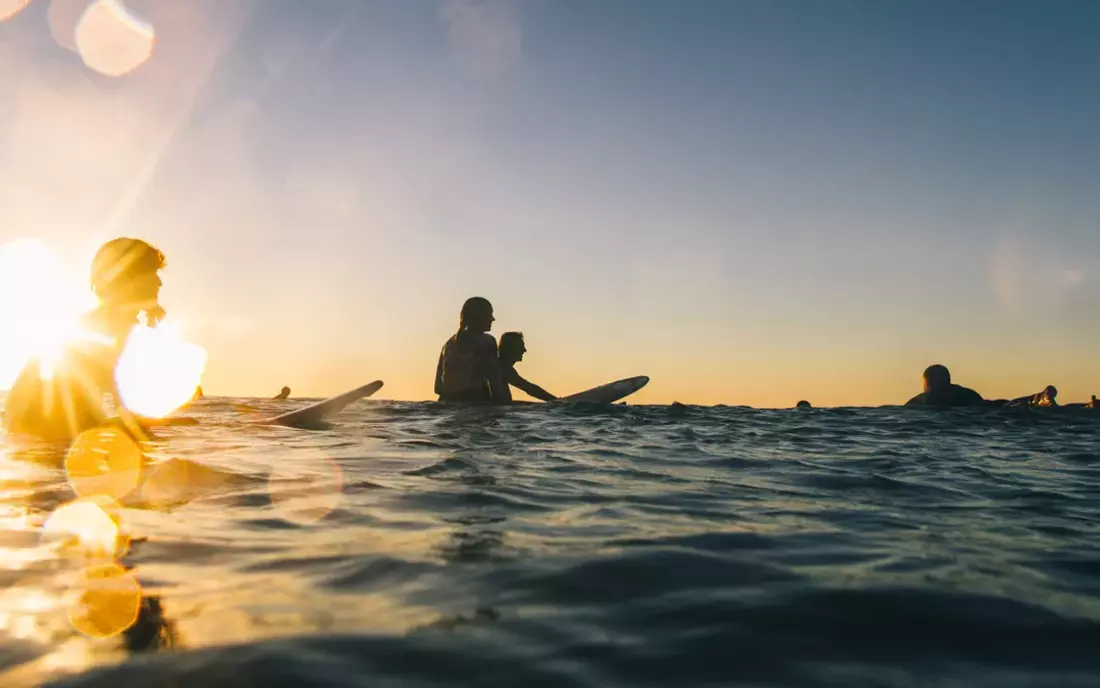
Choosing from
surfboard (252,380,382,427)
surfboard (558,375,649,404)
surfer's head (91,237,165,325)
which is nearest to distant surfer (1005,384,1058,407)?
surfboard (558,375,649,404)

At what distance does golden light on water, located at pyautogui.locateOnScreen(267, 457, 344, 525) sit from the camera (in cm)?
412

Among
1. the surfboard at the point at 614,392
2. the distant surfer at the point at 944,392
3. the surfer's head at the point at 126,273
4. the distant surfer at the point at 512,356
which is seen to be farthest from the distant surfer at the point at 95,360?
the distant surfer at the point at 944,392

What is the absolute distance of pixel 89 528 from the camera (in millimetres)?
3607

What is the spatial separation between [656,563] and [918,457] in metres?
5.60

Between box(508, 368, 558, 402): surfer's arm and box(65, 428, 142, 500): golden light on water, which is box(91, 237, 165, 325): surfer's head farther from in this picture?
box(508, 368, 558, 402): surfer's arm

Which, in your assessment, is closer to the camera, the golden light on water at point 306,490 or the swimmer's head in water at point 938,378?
the golden light on water at point 306,490

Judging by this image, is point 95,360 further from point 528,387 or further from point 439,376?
point 528,387

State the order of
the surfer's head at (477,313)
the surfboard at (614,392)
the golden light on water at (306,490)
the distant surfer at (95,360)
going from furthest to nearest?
the surfboard at (614,392)
the surfer's head at (477,313)
the distant surfer at (95,360)
the golden light on water at (306,490)

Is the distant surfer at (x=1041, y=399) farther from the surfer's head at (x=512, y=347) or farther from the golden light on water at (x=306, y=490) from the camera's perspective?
the golden light on water at (x=306, y=490)

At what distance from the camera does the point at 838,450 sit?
26.4ft

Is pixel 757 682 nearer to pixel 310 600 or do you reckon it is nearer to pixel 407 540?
pixel 310 600

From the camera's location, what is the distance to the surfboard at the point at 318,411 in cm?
1055

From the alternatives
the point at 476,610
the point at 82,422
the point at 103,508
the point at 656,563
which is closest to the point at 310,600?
the point at 476,610

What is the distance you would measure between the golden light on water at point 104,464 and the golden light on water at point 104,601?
1.85 meters
